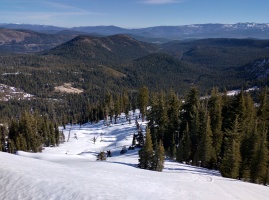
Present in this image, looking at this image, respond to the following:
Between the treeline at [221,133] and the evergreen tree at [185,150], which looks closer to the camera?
the treeline at [221,133]

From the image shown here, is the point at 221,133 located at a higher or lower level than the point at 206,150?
higher

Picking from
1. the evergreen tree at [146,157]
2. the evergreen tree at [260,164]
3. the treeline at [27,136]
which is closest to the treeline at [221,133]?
the evergreen tree at [260,164]

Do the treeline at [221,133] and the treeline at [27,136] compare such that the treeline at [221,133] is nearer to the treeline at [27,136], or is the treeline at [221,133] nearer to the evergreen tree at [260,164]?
the evergreen tree at [260,164]

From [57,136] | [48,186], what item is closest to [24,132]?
[57,136]

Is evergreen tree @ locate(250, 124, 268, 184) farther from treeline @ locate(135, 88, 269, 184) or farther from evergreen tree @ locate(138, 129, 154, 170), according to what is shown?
evergreen tree @ locate(138, 129, 154, 170)

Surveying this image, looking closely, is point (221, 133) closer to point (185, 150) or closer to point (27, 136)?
point (185, 150)

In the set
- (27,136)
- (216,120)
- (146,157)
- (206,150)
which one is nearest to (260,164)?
(206,150)

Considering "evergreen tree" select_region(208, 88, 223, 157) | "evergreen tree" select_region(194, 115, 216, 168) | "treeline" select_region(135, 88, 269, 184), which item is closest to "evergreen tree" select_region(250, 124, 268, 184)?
"treeline" select_region(135, 88, 269, 184)

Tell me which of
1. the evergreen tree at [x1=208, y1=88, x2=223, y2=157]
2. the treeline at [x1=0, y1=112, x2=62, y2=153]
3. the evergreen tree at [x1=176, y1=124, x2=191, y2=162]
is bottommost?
the treeline at [x1=0, y1=112, x2=62, y2=153]
